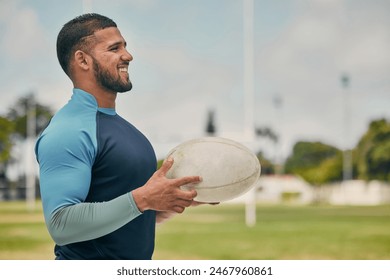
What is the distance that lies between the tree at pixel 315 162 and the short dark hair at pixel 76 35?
18035 millimetres

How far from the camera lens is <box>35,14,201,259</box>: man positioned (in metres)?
1.24

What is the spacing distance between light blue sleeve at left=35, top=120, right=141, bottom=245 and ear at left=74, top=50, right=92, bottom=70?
0.21 m

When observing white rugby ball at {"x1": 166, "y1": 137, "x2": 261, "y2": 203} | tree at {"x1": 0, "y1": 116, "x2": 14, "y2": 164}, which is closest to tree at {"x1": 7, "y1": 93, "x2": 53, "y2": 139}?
tree at {"x1": 0, "y1": 116, "x2": 14, "y2": 164}

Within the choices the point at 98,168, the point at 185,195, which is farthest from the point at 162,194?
the point at 98,168

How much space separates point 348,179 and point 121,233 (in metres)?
16.8

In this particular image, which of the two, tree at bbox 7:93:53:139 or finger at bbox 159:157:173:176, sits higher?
tree at bbox 7:93:53:139

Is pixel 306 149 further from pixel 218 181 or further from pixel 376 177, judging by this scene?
pixel 218 181

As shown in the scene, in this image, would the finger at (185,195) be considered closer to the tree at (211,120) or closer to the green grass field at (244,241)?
the green grass field at (244,241)

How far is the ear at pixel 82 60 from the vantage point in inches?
56.5

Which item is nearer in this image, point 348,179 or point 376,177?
point 376,177

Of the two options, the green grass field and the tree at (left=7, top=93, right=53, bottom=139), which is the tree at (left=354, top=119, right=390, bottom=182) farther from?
the tree at (left=7, top=93, right=53, bottom=139)

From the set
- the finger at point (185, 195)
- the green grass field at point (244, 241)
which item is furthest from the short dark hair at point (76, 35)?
the green grass field at point (244, 241)
